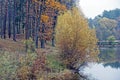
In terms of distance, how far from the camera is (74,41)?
43.4 meters

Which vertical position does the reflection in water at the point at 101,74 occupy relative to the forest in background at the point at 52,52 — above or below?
below

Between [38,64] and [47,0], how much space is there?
23.3 m

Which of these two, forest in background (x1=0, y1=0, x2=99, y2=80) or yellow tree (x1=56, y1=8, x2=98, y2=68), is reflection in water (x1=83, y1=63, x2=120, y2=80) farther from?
yellow tree (x1=56, y1=8, x2=98, y2=68)

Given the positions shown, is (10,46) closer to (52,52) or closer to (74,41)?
(52,52)

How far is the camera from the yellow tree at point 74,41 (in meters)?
43.3

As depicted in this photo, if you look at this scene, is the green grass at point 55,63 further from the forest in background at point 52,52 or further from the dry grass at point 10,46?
the dry grass at point 10,46

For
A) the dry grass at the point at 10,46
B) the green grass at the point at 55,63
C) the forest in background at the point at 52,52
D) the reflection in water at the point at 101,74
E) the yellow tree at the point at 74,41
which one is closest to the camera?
the forest in background at the point at 52,52

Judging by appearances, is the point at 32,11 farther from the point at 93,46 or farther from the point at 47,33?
the point at 93,46

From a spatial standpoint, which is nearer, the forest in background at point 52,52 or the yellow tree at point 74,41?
the forest in background at point 52,52

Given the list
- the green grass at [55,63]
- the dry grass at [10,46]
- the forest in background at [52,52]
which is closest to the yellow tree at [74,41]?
the forest in background at [52,52]

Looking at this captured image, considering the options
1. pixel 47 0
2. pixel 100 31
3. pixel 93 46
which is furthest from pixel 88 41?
pixel 100 31

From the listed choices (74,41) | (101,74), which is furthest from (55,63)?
(101,74)

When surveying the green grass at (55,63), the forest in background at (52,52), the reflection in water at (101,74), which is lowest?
the reflection in water at (101,74)

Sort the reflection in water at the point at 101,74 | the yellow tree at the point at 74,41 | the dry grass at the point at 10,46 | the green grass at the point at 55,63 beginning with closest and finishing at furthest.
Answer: the green grass at the point at 55,63, the yellow tree at the point at 74,41, the dry grass at the point at 10,46, the reflection in water at the point at 101,74
